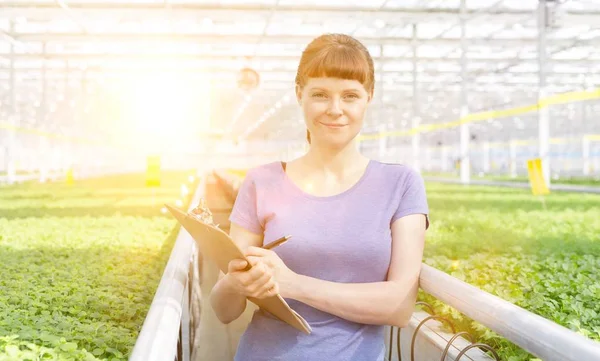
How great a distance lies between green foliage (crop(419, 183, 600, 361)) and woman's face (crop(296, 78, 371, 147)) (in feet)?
3.08

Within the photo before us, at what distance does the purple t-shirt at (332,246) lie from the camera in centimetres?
193

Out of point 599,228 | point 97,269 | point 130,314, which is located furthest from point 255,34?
point 130,314

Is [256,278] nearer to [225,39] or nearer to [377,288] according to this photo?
[377,288]

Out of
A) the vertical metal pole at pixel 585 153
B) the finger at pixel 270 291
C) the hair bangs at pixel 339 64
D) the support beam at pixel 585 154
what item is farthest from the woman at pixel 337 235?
the vertical metal pole at pixel 585 153

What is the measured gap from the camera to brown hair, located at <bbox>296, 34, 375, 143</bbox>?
76.6 inches

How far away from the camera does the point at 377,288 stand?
1917 millimetres

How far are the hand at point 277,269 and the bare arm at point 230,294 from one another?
98 mm

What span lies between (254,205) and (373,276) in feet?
1.35

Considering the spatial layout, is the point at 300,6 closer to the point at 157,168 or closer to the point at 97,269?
the point at 157,168

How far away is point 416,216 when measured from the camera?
79.0 inches

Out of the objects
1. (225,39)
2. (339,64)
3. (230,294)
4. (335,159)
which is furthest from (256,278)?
(225,39)

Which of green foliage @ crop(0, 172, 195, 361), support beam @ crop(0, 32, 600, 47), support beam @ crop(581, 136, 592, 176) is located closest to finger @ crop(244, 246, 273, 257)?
green foliage @ crop(0, 172, 195, 361)

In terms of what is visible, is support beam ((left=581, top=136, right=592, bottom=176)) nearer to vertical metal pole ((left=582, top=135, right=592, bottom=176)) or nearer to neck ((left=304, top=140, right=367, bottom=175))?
vertical metal pole ((left=582, top=135, right=592, bottom=176))

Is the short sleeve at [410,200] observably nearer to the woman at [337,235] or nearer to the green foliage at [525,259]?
the woman at [337,235]
